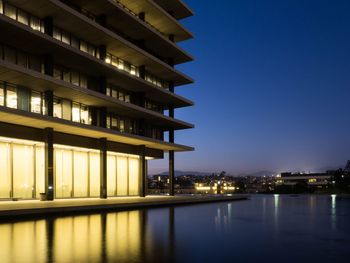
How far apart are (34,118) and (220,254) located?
21499 millimetres

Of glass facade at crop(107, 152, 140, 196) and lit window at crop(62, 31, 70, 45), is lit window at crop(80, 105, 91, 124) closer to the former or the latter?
glass facade at crop(107, 152, 140, 196)

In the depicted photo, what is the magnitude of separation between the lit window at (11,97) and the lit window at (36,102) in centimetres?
163

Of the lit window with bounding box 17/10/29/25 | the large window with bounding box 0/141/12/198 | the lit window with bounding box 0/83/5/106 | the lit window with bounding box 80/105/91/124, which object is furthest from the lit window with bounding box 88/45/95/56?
the large window with bounding box 0/141/12/198

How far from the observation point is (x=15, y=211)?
65.8 ft

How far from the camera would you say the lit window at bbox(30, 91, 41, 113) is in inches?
1277

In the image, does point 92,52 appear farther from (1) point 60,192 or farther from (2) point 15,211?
(2) point 15,211

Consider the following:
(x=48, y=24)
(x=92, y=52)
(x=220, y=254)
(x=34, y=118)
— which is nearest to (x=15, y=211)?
(x=34, y=118)

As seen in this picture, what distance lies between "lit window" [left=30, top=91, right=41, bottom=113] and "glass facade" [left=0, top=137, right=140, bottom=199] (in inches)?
101

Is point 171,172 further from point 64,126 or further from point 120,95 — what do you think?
point 64,126

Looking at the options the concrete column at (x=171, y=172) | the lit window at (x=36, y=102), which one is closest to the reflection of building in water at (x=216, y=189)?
the concrete column at (x=171, y=172)

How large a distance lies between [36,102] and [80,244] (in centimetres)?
2383

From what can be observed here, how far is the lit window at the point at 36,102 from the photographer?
32438 millimetres

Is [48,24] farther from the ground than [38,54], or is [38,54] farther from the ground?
[48,24]

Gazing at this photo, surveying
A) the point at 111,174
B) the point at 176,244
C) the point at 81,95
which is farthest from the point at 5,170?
the point at 176,244
